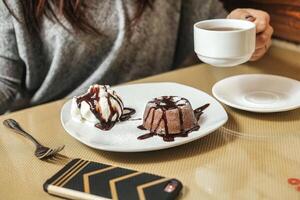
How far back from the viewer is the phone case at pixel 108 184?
614 millimetres

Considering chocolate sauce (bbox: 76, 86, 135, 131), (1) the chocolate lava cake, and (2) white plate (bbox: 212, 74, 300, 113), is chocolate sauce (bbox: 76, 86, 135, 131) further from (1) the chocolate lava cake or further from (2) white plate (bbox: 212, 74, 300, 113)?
A: (2) white plate (bbox: 212, 74, 300, 113)

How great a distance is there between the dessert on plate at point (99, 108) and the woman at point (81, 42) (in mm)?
342

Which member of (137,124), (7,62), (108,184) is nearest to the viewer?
(108,184)

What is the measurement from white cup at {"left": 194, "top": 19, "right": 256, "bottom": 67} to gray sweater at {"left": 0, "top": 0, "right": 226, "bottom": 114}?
0.36 meters

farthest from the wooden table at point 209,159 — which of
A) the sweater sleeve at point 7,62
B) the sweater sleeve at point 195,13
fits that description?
the sweater sleeve at point 195,13

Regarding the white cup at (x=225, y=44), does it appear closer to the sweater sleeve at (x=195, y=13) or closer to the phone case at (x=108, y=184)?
the phone case at (x=108, y=184)

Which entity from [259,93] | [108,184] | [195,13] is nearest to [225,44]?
[259,93]

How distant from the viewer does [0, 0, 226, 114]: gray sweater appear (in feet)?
3.73

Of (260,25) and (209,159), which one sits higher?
(260,25)

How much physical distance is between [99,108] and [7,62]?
16.6 inches

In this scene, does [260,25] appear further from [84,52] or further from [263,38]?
[84,52]

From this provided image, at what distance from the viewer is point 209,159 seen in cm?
74

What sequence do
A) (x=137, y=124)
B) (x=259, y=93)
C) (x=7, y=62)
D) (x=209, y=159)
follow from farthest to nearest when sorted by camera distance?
(x=7, y=62), (x=259, y=93), (x=137, y=124), (x=209, y=159)

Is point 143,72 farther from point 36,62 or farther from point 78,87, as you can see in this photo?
point 36,62
